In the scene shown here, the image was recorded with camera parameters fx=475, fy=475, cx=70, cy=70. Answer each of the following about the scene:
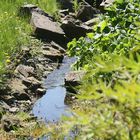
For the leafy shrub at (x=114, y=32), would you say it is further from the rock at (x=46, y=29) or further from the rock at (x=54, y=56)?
the rock at (x=46, y=29)

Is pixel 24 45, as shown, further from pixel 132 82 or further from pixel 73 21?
pixel 132 82

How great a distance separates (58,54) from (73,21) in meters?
3.08

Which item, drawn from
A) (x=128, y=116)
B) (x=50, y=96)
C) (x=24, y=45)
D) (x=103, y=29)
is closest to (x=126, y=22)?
(x=103, y=29)

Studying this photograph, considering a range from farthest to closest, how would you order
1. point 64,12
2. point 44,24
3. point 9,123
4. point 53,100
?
point 64,12 → point 44,24 → point 53,100 → point 9,123

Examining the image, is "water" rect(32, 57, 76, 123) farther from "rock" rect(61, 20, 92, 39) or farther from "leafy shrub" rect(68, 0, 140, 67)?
"rock" rect(61, 20, 92, 39)

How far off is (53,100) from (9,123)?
2.22m

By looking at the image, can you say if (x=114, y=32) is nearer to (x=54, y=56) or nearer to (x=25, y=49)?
(x=25, y=49)

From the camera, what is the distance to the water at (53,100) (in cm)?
855

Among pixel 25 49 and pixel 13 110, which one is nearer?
pixel 13 110

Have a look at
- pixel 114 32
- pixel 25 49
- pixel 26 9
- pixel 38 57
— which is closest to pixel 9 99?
pixel 25 49

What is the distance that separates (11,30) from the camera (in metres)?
11.8

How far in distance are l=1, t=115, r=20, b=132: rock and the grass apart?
74.8 inches

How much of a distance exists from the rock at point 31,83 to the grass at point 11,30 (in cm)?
57

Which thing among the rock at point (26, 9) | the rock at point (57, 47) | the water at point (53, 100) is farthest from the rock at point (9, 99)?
the rock at point (26, 9)
